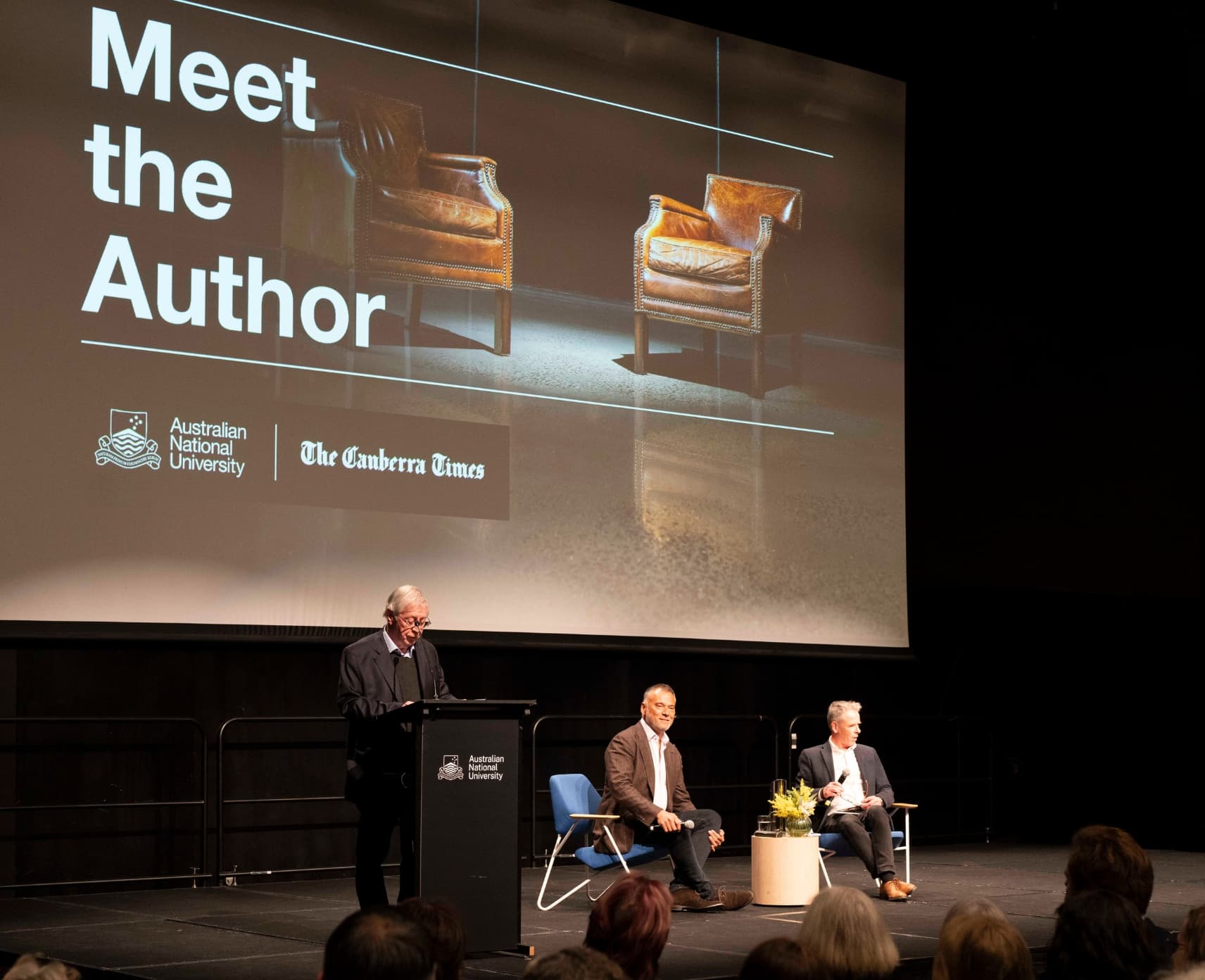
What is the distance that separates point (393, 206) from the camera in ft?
25.2

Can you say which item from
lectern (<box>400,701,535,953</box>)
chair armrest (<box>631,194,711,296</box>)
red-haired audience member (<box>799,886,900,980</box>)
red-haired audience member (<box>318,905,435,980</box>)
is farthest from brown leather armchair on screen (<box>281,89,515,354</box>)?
red-haired audience member (<box>318,905,435,980</box>)

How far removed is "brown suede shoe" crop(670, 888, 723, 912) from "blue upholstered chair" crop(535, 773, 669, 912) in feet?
0.56

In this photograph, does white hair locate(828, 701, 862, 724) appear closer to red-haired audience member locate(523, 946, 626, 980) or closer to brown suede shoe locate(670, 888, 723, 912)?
brown suede shoe locate(670, 888, 723, 912)

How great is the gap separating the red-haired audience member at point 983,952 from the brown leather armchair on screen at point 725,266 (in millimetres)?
6096

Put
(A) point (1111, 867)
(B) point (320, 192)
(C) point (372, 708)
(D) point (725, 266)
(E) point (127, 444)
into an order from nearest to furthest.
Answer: (A) point (1111, 867)
(C) point (372, 708)
(E) point (127, 444)
(B) point (320, 192)
(D) point (725, 266)

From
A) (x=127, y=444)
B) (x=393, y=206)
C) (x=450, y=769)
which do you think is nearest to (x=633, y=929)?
(x=450, y=769)

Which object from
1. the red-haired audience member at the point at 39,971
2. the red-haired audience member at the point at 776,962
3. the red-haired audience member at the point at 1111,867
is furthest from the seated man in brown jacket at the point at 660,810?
the red-haired audience member at the point at 39,971

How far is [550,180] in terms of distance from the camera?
8312mm

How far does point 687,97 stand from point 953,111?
1.97 m

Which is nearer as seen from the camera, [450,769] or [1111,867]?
[1111,867]

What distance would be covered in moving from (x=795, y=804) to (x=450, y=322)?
276 centimetres

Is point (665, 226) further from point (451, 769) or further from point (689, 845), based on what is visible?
point (451, 769)

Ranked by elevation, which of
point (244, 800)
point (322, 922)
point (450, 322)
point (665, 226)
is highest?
point (665, 226)

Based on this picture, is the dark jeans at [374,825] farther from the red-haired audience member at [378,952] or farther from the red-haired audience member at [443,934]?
the red-haired audience member at [378,952]
